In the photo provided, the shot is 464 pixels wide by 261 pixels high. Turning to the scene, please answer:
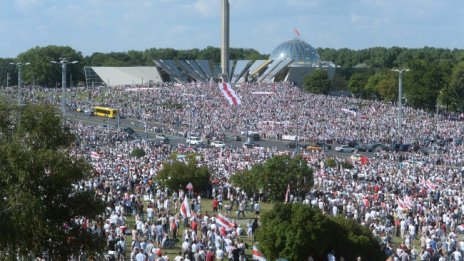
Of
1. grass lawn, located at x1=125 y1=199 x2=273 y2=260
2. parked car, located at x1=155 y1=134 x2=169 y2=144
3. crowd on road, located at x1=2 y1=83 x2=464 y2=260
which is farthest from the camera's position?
parked car, located at x1=155 y1=134 x2=169 y2=144

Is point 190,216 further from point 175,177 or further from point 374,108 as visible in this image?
point 374,108

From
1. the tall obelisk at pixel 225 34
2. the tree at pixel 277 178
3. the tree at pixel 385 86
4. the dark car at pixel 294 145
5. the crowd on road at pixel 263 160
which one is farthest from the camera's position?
the tall obelisk at pixel 225 34

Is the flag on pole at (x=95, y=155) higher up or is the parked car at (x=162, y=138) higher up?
the flag on pole at (x=95, y=155)

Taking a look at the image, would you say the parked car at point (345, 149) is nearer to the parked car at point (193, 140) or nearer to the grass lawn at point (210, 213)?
the parked car at point (193, 140)

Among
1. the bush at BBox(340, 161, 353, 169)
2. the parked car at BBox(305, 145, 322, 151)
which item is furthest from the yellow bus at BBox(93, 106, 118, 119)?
the bush at BBox(340, 161, 353, 169)

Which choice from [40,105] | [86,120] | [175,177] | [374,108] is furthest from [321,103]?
[40,105]

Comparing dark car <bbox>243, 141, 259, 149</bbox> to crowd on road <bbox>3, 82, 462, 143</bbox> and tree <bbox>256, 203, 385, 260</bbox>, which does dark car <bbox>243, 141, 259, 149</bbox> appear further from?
tree <bbox>256, 203, 385, 260</bbox>

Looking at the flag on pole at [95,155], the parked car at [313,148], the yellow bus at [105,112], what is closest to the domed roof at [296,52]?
the yellow bus at [105,112]

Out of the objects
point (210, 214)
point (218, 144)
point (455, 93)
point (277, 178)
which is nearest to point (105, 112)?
point (218, 144)
